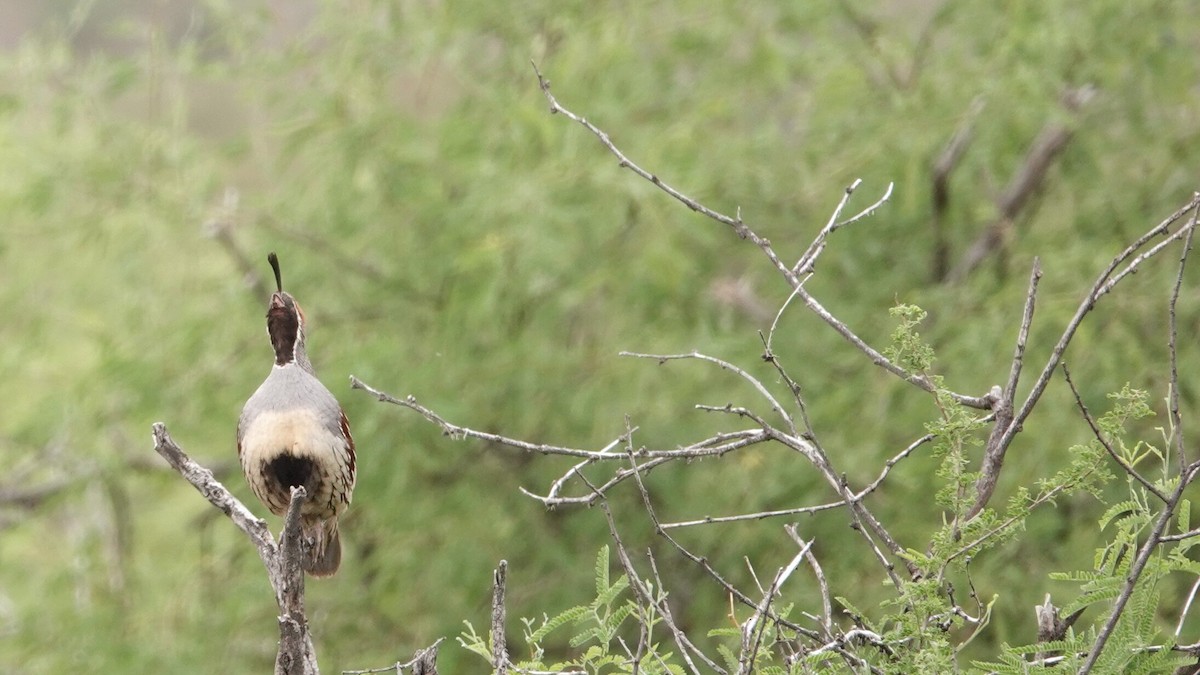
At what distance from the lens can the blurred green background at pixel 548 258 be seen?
6.30 m

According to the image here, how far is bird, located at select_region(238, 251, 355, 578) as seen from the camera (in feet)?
12.8

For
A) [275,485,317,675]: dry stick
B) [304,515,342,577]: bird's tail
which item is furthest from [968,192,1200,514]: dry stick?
[304,515,342,577]: bird's tail

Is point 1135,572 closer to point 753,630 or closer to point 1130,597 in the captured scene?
point 1130,597

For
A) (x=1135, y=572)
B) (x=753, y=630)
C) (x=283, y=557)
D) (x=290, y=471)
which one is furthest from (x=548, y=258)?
(x=1135, y=572)

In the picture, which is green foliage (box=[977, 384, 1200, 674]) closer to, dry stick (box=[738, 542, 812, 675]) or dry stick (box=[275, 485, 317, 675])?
dry stick (box=[738, 542, 812, 675])

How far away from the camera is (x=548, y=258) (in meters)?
6.16

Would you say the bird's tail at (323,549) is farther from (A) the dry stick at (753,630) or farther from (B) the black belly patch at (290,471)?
(A) the dry stick at (753,630)

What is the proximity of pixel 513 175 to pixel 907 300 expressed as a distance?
67.9 inches

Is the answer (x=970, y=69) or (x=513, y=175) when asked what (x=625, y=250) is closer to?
(x=513, y=175)

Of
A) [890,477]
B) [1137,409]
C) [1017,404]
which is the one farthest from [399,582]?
[1137,409]

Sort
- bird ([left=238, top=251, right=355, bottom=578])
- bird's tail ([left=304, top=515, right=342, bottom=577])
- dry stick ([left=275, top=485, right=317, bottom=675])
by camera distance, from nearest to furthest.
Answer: dry stick ([left=275, top=485, right=317, bottom=675]), bird ([left=238, top=251, right=355, bottom=578]), bird's tail ([left=304, top=515, right=342, bottom=577])

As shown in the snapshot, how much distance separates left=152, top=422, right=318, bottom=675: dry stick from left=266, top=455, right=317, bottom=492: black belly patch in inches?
13.3

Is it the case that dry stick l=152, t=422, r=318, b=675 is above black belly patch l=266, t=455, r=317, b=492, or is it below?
below

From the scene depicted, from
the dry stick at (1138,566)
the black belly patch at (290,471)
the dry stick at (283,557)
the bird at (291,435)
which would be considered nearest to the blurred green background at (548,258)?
the bird at (291,435)
